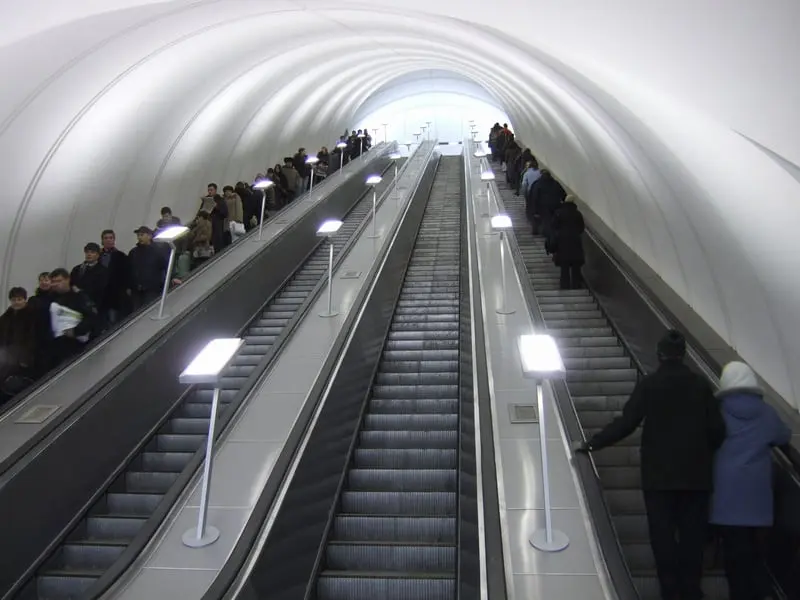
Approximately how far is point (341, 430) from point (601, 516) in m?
2.76

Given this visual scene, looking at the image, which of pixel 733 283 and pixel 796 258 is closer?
pixel 796 258

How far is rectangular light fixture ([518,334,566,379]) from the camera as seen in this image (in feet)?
14.0

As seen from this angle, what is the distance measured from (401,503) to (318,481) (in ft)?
2.73

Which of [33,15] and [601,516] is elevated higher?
[33,15]

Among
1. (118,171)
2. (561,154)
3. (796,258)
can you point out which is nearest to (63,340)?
(796,258)

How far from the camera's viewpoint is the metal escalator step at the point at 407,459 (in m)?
6.93

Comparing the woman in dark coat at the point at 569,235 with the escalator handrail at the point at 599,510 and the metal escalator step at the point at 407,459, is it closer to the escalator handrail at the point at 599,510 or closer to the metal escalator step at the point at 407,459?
the escalator handrail at the point at 599,510

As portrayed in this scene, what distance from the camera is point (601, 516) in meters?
4.60

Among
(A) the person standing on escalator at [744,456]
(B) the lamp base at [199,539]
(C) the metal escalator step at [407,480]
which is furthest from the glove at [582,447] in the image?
(B) the lamp base at [199,539]

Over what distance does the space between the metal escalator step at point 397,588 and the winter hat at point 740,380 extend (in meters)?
2.25

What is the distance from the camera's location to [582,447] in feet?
16.1

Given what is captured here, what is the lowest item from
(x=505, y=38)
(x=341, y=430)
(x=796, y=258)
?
(x=341, y=430)

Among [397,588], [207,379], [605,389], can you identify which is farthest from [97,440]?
[605,389]

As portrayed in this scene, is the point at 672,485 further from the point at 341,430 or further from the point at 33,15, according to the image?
the point at 33,15
